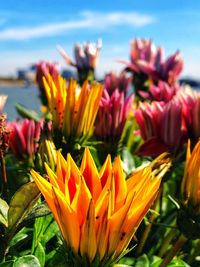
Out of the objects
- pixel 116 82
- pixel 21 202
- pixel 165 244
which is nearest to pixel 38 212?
pixel 21 202

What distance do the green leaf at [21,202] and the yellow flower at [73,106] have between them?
0.73 feet

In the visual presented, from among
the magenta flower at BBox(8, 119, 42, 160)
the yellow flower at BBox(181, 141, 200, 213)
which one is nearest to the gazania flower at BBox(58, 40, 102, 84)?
the magenta flower at BBox(8, 119, 42, 160)

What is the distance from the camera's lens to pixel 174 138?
895 mm

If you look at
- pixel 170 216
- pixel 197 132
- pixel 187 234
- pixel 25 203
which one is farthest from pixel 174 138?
pixel 25 203

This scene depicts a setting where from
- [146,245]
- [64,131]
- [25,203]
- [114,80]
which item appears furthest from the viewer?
[114,80]

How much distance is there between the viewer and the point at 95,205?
0.50 m

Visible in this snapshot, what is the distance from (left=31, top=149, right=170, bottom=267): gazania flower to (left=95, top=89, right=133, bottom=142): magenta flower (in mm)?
389

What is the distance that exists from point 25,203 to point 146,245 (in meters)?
0.38

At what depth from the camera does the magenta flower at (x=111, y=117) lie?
919 millimetres

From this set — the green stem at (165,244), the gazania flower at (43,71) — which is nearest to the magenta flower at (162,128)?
the green stem at (165,244)

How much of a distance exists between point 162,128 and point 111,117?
0.09 m

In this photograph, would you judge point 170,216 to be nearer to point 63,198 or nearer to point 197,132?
point 197,132

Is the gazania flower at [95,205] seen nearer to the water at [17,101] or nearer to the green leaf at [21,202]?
the green leaf at [21,202]

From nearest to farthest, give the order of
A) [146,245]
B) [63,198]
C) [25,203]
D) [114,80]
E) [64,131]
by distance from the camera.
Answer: [63,198], [25,203], [64,131], [146,245], [114,80]
